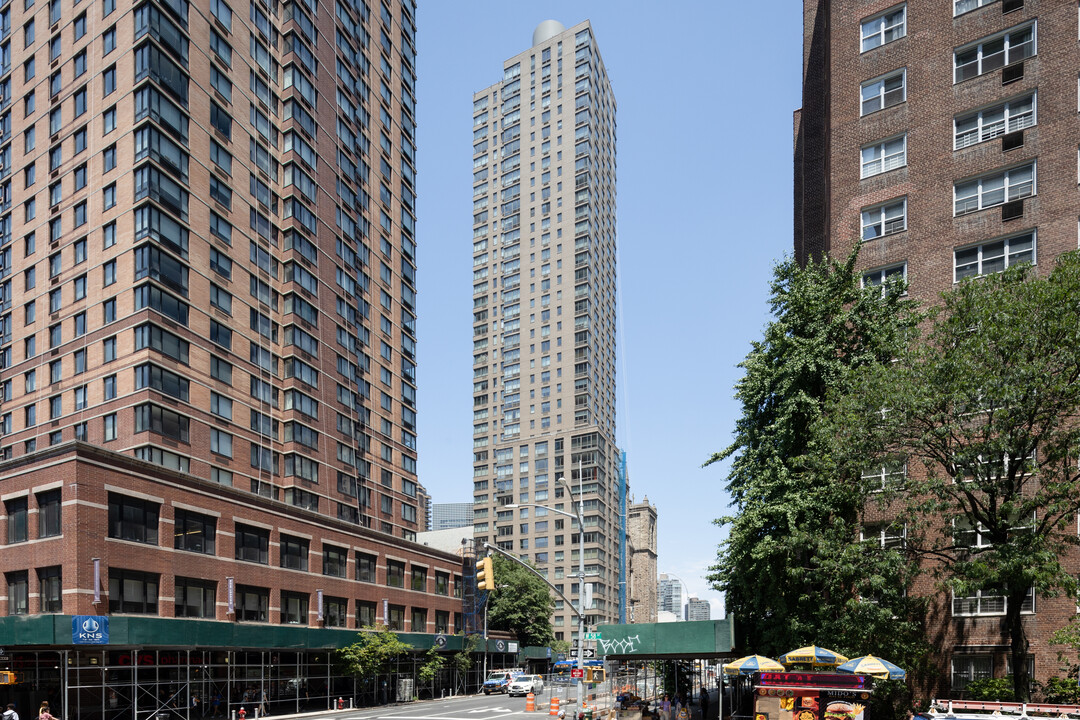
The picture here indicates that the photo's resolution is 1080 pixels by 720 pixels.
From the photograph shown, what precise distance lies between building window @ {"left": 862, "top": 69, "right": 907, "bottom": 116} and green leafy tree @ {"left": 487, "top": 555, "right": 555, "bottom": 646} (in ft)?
256

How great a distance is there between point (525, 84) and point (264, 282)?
113m

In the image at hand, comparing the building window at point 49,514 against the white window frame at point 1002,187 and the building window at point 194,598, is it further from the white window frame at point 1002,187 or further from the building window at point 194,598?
the white window frame at point 1002,187

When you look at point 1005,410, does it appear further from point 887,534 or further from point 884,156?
point 884,156

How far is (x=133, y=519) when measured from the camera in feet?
140

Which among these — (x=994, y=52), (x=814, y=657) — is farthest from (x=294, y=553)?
(x=994, y=52)

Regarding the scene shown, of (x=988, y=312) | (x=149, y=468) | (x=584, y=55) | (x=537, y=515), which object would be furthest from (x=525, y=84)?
(x=988, y=312)

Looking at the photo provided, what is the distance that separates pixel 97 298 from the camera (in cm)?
5347

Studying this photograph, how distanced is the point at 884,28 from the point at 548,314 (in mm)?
111017

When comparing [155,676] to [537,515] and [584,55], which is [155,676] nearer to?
[537,515]

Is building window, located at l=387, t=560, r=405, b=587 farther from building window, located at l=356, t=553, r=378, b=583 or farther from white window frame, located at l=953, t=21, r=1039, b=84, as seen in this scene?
white window frame, located at l=953, t=21, r=1039, b=84

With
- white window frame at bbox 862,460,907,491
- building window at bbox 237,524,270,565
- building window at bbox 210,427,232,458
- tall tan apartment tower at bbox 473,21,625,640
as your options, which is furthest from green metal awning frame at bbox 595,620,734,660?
tall tan apartment tower at bbox 473,21,625,640

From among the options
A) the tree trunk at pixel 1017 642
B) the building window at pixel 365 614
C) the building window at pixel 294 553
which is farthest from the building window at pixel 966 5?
the building window at pixel 365 614

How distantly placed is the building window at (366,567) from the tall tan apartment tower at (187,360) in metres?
0.16

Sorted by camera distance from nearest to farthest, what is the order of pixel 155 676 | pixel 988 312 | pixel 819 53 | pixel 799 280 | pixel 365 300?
pixel 988 312 < pixel 799 280 < pixel 155 676 < pixel 819 53 < pixel 365 300
